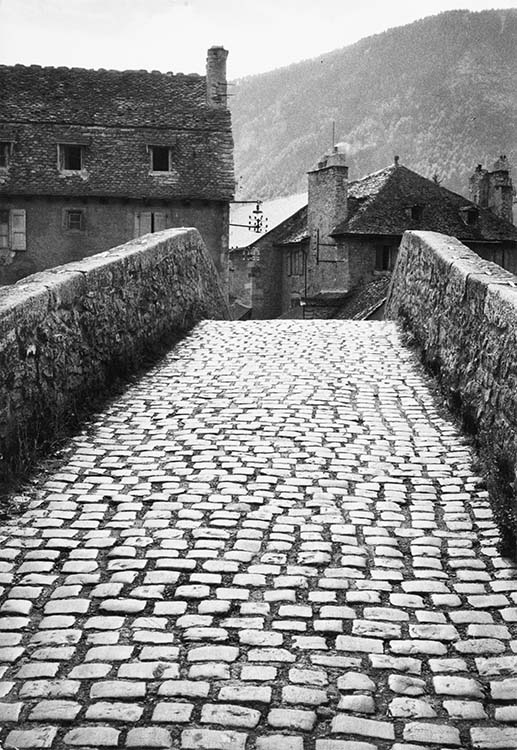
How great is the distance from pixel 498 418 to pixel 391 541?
48.7 inches

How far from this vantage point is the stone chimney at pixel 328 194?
4019cm

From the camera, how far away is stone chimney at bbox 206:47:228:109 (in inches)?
1266

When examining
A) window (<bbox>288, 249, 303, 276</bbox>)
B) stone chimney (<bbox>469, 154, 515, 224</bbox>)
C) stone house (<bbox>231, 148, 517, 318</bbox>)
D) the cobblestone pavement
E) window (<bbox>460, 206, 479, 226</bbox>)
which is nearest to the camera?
the cobblestone pavement

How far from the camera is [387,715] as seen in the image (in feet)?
10.4

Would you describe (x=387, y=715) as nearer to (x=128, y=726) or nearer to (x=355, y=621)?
(x=355, y=621)

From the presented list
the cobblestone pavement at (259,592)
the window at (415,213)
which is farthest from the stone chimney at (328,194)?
the cobblestone pavement at (259,592)

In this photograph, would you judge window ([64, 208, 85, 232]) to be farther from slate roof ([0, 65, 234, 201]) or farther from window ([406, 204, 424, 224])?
window ([406, 204, 424, 224])

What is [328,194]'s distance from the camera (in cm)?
Answer: 4050

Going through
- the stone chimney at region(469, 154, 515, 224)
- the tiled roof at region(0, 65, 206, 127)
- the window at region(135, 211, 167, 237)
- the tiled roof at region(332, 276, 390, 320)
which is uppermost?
the tiled roof at region(0, 65, 206, 127)

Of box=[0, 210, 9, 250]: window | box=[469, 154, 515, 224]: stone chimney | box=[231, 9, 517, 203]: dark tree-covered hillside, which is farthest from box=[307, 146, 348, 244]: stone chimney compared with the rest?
box=[231, 9, 517, 203]: dark tree-covered hillside

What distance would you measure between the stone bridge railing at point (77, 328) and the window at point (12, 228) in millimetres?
20746

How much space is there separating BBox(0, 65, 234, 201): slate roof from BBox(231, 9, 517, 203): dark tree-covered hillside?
215 feet

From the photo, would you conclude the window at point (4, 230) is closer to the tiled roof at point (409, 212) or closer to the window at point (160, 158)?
the window at point (160, 158)

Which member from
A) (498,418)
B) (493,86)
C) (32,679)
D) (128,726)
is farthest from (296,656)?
(493,86)
